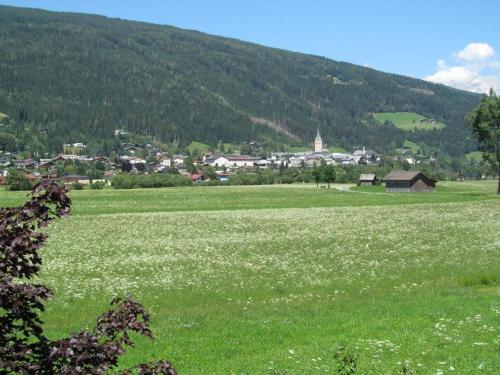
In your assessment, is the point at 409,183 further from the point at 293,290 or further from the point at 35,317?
the point at 35,317

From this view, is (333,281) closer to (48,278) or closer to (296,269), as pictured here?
(296,269)

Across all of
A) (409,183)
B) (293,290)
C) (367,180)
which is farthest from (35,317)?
(367,180)

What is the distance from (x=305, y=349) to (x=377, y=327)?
323cm

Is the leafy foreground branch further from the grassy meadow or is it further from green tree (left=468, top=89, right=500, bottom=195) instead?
green tree (left=468, top=89, right=500, bottom=195)

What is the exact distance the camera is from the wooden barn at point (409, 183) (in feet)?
393

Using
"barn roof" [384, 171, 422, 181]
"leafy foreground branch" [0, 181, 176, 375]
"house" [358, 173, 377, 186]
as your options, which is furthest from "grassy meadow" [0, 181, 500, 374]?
"house" [358, 173, 377, 186]

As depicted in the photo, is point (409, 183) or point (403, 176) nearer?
point (409, 183)

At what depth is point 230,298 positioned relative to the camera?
926 inches

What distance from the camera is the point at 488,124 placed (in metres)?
89.6

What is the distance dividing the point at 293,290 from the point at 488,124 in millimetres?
74510

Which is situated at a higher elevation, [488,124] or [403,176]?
[488,124]

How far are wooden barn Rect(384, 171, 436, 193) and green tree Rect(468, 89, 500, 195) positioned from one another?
95.3 ft

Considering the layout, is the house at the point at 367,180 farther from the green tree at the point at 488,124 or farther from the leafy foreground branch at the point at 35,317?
the leafy foreground branch at the point at 35,317

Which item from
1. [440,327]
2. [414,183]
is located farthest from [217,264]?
[414,183]
